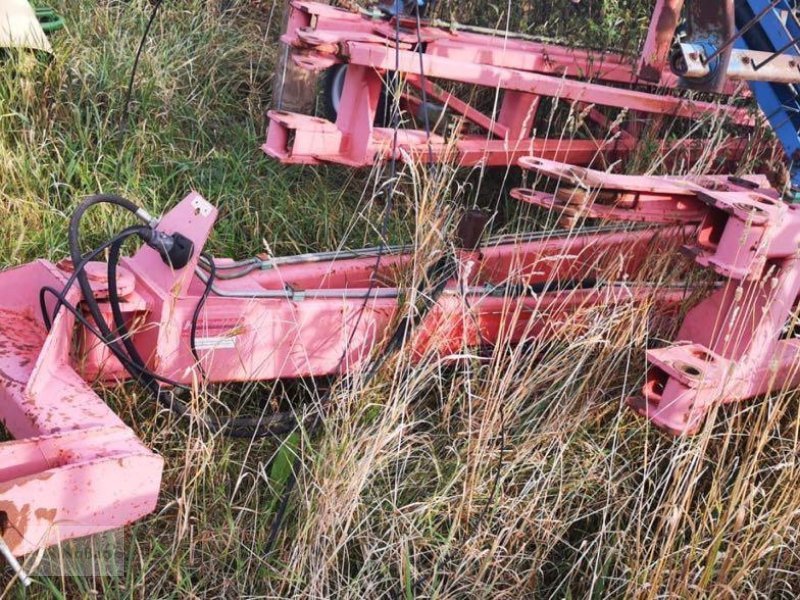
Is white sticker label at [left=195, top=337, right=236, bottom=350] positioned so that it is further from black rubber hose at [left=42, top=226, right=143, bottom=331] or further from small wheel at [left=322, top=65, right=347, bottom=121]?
small wheel at [left=322, top=65, right=347, bottom=121]

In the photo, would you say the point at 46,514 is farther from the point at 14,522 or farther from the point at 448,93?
the point at 448,93

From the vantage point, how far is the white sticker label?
2732 millimetres

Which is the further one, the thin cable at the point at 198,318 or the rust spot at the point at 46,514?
the thin cable at the point at 198,318

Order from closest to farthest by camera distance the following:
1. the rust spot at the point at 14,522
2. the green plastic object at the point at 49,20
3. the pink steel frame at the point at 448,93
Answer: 1. the rust spot at the point at 14,522
2. the pink steel frame at the point at 448,93
3. the green plastic object at the point at 49,20

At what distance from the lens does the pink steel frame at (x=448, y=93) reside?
3949 mm

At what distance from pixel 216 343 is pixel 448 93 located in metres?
2.11

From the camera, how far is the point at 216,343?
9.04 feet

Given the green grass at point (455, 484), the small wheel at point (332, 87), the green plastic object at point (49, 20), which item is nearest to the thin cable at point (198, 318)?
the green grass at point (455, 484)

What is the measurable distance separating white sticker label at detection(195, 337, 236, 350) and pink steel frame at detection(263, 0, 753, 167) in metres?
1.19

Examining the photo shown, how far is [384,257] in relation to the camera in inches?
136

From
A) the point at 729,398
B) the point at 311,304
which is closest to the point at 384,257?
the point at 311,304

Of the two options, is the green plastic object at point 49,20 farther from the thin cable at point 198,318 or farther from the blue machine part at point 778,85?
the blue machine part at point 778,85

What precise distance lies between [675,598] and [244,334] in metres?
1.34

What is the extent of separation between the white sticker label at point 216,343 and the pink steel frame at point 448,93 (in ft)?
3.91
